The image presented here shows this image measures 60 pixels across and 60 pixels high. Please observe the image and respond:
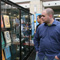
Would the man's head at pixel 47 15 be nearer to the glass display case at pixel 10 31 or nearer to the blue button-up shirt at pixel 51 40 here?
the blue button-up shirt at pixel 51 40

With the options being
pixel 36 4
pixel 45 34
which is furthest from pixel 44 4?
pixel 45 34

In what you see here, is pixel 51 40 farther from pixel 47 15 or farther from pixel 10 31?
pixel 10 31

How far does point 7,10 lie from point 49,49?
1.77 m

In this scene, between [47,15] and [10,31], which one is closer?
[47,15]

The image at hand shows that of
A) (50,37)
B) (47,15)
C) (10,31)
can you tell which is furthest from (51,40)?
(10,31)

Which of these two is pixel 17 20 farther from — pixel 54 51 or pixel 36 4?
pixel 36 4

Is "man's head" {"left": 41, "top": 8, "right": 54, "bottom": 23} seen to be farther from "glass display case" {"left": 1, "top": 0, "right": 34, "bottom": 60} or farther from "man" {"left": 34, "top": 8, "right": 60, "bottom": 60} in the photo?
"glass display case" {"left": 1, "top": 0, "right": 34, "bottom": 60}

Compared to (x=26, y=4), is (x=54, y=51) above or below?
below

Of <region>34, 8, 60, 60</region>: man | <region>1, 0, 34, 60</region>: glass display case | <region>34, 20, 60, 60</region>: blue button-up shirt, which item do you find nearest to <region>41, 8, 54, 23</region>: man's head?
<region>34, 8, 60, 60</region>: man

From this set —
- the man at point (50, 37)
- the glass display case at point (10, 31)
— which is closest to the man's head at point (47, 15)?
the man at point (50, 37)

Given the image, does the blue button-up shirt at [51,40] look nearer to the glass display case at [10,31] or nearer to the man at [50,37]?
the man at [50,37]

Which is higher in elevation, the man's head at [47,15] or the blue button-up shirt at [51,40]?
the man's head at [47,15]

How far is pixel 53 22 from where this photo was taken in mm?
1780

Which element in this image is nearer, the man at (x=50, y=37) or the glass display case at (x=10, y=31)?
the man at (x=50, y=37)
